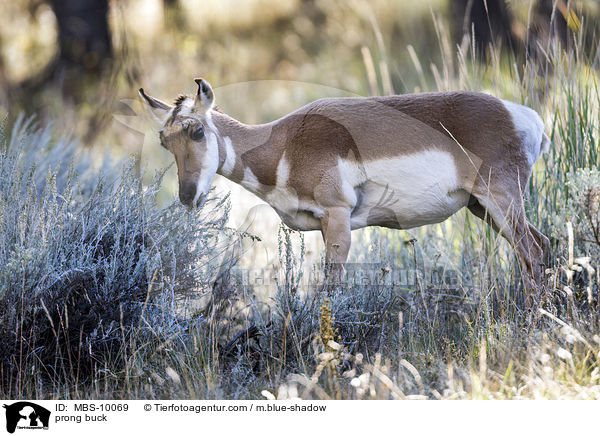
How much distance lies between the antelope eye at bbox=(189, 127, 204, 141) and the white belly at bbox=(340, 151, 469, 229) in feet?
2.95

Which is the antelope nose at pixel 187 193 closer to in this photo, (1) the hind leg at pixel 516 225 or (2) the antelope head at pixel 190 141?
(2) the antelope head at pixel 190 141

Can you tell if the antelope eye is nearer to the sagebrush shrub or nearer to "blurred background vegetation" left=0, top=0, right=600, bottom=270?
the sagebrush shrub

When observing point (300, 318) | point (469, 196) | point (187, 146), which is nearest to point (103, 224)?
point (187, 146)

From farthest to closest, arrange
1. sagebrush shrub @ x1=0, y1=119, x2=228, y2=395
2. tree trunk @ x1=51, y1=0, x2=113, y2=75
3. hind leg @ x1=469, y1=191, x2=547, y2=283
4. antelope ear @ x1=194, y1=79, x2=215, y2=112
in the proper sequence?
1. tree trunk @ x1=51, y1=0, x2=113, y2=75
2. hind leg @ x1=469, y1=191, x2=547, y2=283
3. antelope ear @ x1=194, y1=79, x2=215, y2=112
4. sagebrush shrub @ x1=0, y1=119, x2=228, y2=395

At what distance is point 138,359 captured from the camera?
3604 millimetres

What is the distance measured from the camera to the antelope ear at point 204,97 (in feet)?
12.8

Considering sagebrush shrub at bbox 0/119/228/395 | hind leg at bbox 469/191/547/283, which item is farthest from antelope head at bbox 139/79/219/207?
hind leg at bbox 469/191/547/283

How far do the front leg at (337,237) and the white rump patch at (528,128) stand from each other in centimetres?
117

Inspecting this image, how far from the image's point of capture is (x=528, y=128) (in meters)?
4.08

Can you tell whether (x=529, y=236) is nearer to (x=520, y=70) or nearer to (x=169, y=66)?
(x=520, y=70)

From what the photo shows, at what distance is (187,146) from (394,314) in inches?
66.5

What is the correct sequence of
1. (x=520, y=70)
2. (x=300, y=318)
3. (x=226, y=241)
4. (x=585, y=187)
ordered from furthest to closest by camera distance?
(x=520, y=70) → (x=226, y=241) → (x=300, y=318) → (x=585, y=187)

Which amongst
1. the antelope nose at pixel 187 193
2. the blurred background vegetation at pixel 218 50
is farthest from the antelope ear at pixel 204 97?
the blurred background vegetation at pixel 218 50
